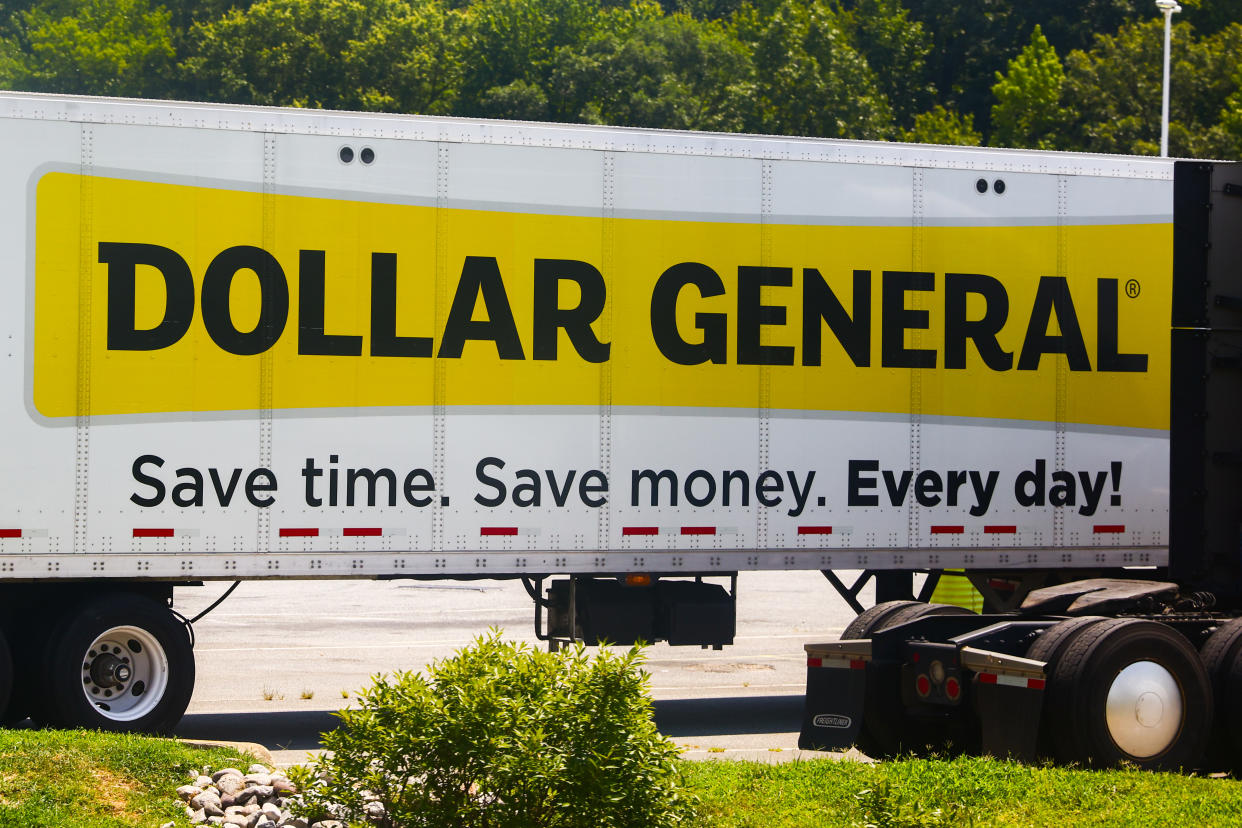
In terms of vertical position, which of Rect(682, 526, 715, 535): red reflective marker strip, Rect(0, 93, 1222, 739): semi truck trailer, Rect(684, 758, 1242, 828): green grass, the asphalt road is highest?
Rect(0, 93, 1222, 739): semi truck trailer

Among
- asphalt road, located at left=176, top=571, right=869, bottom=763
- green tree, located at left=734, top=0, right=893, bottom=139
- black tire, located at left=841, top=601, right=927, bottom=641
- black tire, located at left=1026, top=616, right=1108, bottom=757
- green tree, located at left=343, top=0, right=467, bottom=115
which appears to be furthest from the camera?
green tree, located at left=343, top=0, right=467, bottom=115

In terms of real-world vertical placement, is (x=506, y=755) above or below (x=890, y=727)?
above

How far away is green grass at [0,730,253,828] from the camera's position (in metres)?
7.45

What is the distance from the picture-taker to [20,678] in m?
10.2

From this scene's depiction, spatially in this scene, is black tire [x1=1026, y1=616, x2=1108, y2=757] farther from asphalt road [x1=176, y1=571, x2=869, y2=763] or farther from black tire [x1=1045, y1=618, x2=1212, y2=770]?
asphalt road [x1=176, y1=571, x2=869, y2=763]

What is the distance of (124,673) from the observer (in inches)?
408

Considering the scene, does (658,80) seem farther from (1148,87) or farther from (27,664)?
(27,664)

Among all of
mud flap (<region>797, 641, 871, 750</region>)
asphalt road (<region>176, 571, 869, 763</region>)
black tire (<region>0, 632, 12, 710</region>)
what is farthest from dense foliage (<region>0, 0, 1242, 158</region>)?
black tire (<region>0, 632, 12, 710</region>)

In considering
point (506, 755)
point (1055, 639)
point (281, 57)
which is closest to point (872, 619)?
point (1055, 639)

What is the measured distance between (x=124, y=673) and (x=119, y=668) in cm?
5

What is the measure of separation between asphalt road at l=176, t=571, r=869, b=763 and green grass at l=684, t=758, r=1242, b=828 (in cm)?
224

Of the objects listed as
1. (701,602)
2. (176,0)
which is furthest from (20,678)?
(176,0)

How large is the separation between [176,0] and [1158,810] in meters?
81.5

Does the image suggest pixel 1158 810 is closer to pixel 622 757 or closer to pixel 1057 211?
pixel 622 757
